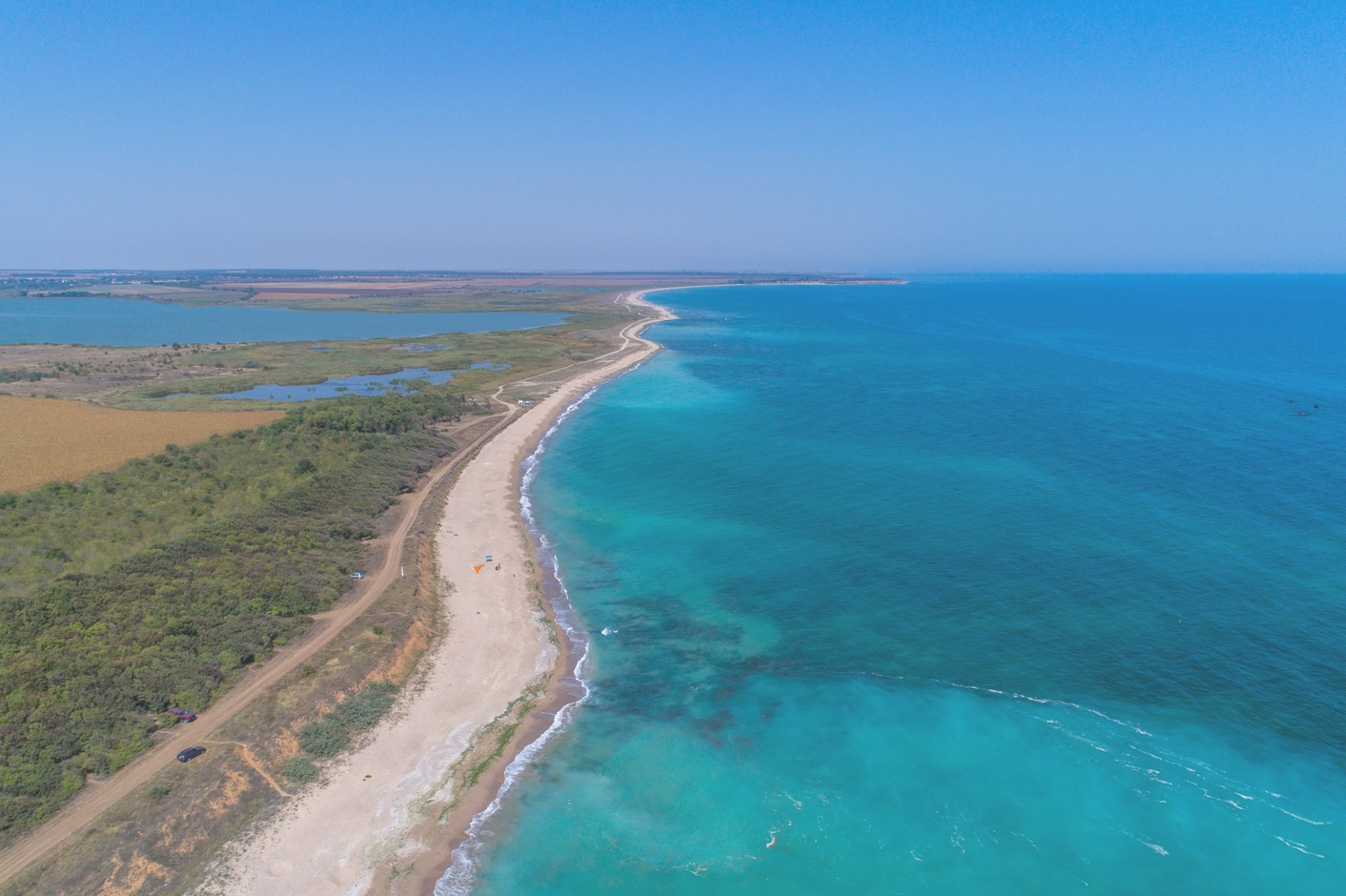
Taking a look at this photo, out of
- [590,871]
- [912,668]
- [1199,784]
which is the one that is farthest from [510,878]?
[1199,784]

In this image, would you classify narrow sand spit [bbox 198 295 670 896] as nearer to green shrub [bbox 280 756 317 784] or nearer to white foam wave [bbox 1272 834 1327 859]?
green shrub [bbox 280 756 317 784]

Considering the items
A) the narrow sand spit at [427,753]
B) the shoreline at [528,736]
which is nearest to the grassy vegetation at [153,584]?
the narrow sand spit at [427,753]

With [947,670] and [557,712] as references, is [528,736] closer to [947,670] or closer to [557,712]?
[557,712]

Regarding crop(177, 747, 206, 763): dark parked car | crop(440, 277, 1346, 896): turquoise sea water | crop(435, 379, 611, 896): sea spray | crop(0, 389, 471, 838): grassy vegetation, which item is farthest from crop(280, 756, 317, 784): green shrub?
crop(440, 277, 1346, 896): turquoise sea water

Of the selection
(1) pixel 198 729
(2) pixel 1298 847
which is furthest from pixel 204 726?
(2) pixel 1298 847

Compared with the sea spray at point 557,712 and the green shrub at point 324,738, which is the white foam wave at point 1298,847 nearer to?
the sea spray at point 557,712
